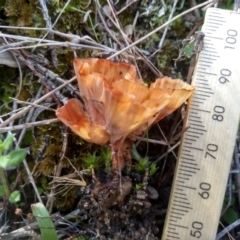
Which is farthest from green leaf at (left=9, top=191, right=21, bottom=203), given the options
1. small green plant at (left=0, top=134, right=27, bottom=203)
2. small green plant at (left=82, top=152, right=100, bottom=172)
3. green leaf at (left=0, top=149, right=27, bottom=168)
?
small green plant at (left=82, top=152, right=100, bottom=172)

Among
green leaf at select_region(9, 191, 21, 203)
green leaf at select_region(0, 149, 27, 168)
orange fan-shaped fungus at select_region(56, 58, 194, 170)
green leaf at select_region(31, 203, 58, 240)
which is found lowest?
green leaf at select_region(31, 203, 58, 240)

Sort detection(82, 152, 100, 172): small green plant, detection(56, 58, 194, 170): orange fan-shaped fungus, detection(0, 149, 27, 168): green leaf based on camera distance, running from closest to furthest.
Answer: detection(56, 58, 194, 170): orange fan-shaped fungus, detection(0, 149, 27, 168): green leaf, detection(82, 152, 100, 172): small green plant

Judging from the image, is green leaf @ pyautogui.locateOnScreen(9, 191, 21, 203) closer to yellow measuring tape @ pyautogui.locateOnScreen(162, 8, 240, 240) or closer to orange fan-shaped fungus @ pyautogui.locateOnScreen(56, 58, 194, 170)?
orange fan-shaped fungus @ pyautogui.locateOnScreen(56, 58, 194, 170)

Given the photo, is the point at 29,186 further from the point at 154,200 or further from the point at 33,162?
the point at 154,200

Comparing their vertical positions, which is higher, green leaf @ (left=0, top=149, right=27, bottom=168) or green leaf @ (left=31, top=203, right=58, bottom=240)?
green leaf @ (left=0, top=149, right=27, bottom=168)

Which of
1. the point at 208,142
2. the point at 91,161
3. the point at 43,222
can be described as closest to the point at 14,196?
the point at 43,222

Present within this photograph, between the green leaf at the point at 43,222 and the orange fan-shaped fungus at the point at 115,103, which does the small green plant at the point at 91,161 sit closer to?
the orange fan-shaped fungus at the point at 115,103
